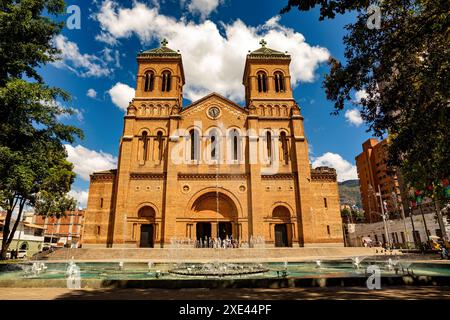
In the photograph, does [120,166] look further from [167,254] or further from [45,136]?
[45,136]

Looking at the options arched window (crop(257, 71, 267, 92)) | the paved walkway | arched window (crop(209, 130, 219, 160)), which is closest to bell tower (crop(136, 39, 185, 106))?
arched window (crop(209, 130, 219, 160))

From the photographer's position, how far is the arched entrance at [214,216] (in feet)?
94.5

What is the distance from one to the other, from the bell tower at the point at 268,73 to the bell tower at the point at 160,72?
9.16 m

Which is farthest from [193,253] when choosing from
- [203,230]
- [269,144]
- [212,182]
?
[269,144]

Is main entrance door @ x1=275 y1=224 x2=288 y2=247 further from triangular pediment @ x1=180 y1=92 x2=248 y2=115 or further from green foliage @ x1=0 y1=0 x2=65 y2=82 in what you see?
green foliage @ x1=0 y1=0 x2=65 y2=82

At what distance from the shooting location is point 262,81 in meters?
35.1

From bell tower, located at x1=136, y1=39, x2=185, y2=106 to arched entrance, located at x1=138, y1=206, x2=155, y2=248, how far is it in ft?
45.3

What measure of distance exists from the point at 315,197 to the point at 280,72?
1664cm

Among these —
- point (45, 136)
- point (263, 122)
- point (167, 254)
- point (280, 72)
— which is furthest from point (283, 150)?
point (45, 136)

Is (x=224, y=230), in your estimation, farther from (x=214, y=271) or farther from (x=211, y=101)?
(x=214, y=271)

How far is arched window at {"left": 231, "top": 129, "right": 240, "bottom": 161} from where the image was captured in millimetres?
30464

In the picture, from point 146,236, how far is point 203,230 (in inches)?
230

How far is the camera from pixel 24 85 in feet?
39.5

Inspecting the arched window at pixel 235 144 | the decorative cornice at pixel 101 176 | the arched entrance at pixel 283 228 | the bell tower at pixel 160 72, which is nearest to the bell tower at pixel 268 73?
the arched window at pixel 235 144
